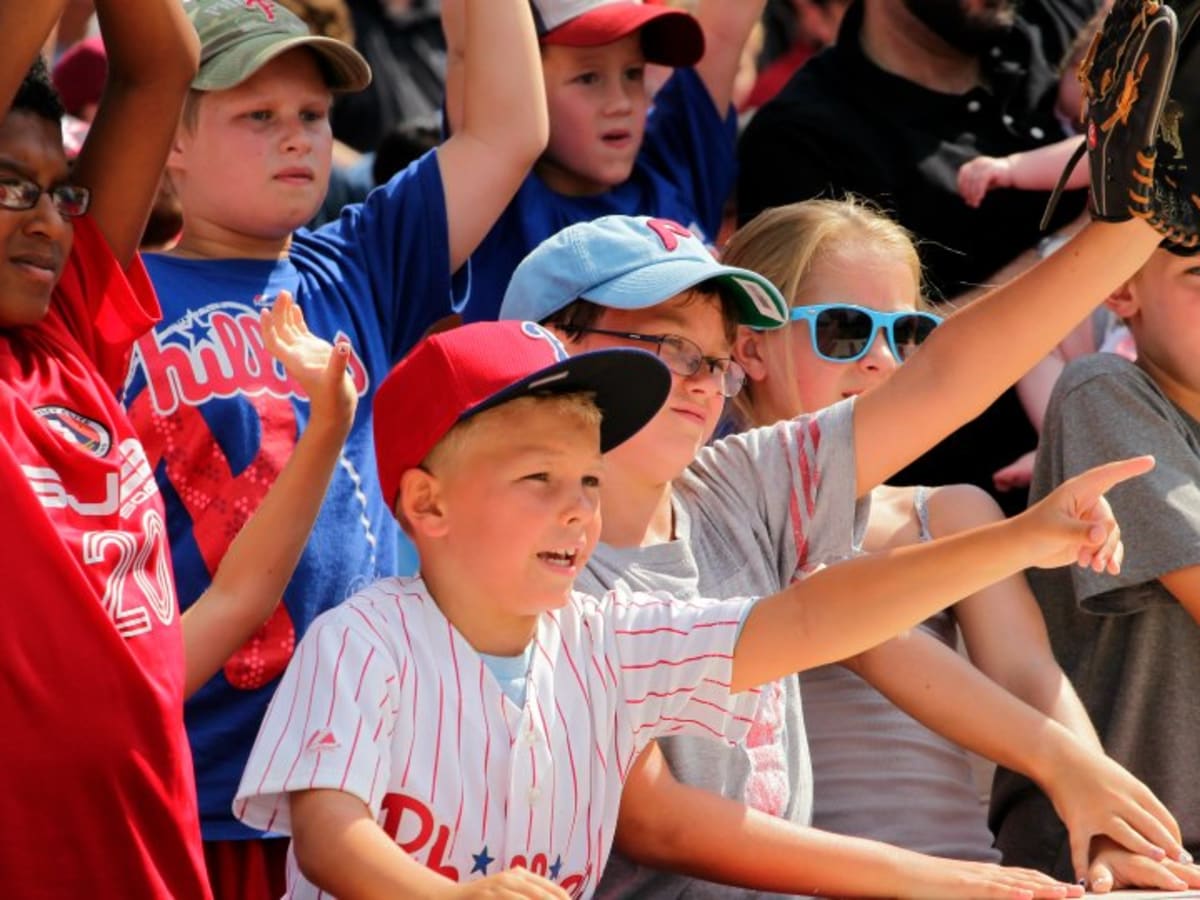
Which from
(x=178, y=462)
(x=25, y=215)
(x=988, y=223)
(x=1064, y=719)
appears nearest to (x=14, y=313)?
(x=25, y=215)

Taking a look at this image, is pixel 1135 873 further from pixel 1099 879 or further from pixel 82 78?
pixel 82 78

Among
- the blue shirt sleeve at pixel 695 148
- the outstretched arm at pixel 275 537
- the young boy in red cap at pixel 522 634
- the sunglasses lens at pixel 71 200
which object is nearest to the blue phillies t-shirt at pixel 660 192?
the blue shirt sleeve at pixel 695 148

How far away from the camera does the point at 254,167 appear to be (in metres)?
3.29

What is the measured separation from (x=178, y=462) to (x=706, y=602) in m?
0.88

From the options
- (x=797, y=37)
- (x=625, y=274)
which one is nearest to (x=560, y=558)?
(x=625, y=274)

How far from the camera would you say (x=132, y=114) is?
2.65m

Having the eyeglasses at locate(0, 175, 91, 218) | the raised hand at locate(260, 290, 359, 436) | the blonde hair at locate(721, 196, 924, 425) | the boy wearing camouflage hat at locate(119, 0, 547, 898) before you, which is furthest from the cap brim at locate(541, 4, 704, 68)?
the eyeglasses at locate(0, 175, 91, 218)

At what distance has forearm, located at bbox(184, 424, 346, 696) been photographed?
2.65 meters

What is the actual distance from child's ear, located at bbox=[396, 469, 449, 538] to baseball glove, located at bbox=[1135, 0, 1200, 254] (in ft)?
3.48

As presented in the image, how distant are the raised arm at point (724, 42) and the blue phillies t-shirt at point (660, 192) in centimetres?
3

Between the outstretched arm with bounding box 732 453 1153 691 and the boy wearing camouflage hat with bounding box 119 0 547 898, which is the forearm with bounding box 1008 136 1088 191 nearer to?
the boy wearing camouflage hat with bounding box 119 0 547 898

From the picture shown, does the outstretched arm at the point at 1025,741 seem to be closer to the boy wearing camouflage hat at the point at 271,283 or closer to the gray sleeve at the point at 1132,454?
the gray sleeve at the point at 1132,454

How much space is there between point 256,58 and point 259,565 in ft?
3.25

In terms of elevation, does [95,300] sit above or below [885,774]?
above
